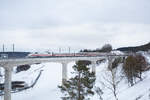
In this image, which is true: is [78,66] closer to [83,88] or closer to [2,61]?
[83,88]

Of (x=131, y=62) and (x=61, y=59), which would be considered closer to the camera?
(x=131, y=62)

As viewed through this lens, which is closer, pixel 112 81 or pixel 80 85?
pixel 80 85

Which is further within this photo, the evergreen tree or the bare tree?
the bare tree

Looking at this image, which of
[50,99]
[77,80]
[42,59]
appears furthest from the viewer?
[42,59]

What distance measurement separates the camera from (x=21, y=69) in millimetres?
86875

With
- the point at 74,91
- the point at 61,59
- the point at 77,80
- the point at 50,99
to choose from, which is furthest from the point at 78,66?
the point at 61,59

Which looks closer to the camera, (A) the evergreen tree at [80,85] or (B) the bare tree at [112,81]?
(A) the evergreen tree at [80,85]

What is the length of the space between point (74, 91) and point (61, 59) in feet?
91.2

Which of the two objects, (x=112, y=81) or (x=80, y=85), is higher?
(x=80, y=85)

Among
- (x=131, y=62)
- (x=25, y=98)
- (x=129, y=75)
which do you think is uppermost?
(x=131, y=62)

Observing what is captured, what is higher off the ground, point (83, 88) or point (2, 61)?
point (2, 61)

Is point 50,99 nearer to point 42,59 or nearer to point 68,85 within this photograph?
point 42,59

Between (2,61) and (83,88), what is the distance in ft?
55.6

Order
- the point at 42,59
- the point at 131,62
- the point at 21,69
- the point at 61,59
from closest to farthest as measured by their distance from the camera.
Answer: the point at 131,62, the point at 42,59, the point at 61,59, the point at 21,69
